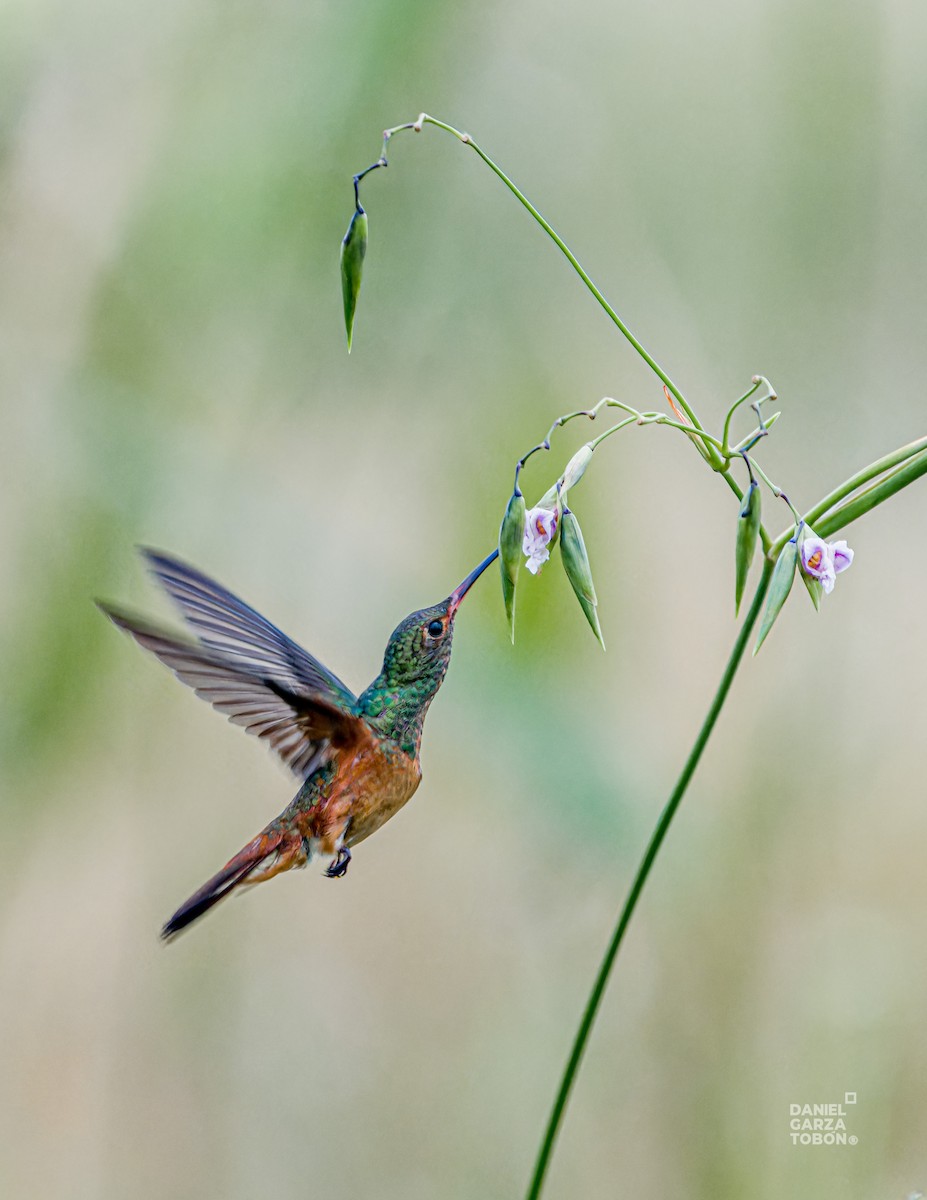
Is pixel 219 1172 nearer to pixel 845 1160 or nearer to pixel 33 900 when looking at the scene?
pixel 33 900

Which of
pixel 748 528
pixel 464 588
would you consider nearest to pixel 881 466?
pixel 748 528

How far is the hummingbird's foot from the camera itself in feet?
4.12

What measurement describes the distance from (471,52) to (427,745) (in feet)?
4.40

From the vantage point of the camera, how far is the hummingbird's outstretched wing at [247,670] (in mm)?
997

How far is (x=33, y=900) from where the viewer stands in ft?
9.63

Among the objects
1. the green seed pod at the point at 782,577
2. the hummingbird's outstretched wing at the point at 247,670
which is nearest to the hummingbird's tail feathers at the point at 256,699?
the hummingbird's outstretched wing at the point at 247,670

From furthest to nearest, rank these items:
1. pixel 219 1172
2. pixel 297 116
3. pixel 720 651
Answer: pixel 720 651, pixel 219 1172, pixel 297 116

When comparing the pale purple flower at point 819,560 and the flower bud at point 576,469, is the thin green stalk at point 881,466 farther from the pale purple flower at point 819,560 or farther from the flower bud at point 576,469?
the flower bud at point 576,469

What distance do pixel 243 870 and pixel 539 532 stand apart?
0.49 metres

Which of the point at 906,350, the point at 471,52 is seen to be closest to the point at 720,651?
the point at 906,350

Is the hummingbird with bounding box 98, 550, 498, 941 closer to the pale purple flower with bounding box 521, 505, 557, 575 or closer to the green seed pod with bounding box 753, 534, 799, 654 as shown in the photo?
the pale purple flower with bounding box 521, 505, 557, 575

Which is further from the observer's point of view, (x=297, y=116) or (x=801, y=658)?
(x=801, y=658)

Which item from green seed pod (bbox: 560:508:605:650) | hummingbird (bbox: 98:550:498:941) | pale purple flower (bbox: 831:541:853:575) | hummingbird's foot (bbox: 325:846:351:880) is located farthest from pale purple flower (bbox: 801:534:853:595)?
hummingbird's foot (bbox: 325:846:351:880)

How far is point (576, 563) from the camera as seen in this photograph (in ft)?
3.70
